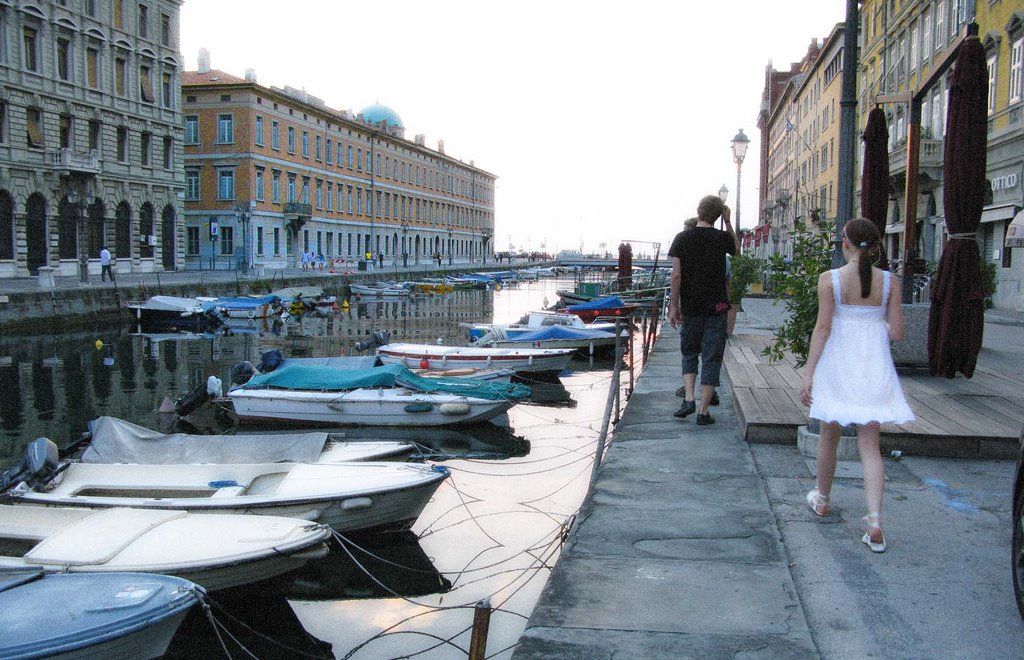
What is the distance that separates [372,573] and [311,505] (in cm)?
93

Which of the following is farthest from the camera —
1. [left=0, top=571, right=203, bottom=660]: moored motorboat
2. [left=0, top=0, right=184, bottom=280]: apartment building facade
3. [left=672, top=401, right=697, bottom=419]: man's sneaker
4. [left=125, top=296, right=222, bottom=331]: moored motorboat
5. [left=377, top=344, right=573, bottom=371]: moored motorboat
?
[left=0, top=0, right=184, bottom=280]: apartment building facade

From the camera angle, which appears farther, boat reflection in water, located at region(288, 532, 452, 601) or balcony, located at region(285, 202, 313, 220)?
balcony, located at region(285, 202, 313, 220)

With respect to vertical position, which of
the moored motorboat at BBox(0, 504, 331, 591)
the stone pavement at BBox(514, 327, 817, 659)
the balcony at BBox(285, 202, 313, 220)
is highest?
the balcony at BBox(285, 202, 313, 220)

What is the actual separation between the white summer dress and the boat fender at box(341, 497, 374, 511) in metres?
4.83

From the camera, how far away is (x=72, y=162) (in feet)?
144

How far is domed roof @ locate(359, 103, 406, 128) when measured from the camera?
4025 inches

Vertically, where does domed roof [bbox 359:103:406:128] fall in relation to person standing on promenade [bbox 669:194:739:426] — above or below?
above

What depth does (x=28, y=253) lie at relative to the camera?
42.6 metres

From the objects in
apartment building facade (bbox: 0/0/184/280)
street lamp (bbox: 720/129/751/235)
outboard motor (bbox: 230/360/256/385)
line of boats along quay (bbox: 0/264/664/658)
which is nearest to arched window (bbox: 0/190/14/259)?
apartment building facade (bbox: 0/0/184/280)

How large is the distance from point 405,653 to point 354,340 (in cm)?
2657

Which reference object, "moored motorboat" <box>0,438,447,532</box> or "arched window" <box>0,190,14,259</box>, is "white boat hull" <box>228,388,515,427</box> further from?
"arched window" <box>0,190,14,259</box>

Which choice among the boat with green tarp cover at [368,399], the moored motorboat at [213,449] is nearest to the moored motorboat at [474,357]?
the boat with green tarp cover at [368,399]

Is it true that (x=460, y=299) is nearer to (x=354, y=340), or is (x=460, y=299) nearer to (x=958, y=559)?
(x=354, y=340)

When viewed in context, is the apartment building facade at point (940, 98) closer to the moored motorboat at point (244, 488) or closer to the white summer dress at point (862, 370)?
the moored motorboat at point (244, 488)
